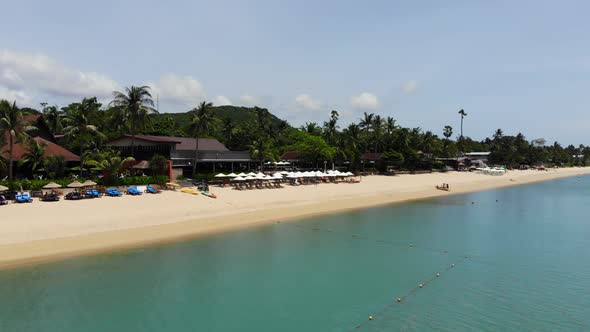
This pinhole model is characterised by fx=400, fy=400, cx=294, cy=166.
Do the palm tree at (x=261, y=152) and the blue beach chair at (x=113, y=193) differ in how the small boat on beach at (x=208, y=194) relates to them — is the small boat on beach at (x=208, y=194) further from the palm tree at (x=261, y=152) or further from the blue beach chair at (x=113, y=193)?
the palm tree at (x=261, y=152)

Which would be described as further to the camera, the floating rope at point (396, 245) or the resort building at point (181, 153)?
the resort building at point (181, 153)

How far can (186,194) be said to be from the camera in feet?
116

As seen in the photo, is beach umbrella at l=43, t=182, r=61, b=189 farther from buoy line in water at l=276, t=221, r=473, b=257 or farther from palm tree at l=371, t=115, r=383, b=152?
palm tree at l=371, t=115, r=383, b=152

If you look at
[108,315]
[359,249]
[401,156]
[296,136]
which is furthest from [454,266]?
[296,136]

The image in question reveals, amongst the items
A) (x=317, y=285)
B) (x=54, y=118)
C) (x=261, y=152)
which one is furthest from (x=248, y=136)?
(x=317, y=285)

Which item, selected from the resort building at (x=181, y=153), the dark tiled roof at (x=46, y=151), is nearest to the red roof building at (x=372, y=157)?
the resort building at (x=181, y=153)

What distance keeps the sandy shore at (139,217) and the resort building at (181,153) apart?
748 centimetres

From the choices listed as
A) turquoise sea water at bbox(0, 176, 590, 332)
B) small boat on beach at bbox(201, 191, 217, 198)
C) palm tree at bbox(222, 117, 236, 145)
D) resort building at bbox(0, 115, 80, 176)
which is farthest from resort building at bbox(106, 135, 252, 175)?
palm tree at bbox(222, 117, 236, 145)

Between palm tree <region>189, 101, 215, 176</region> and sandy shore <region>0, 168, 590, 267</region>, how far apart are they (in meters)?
8.91

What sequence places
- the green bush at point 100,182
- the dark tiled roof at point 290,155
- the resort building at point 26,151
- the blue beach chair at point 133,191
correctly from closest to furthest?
the green bush at point 100,182 < the blue beach chair at point 133,191 < the resort building at point 26,151 < the dark tiled roof at point 290,155

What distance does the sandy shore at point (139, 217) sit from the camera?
2073cm

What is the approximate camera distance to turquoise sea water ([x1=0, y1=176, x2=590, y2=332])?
12.9 meters

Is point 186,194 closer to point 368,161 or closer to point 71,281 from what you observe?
point 71,281

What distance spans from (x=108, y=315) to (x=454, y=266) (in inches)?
583
